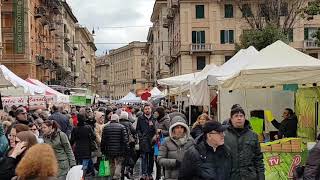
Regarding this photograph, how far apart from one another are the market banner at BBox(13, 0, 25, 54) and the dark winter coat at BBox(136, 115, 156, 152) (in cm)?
3962

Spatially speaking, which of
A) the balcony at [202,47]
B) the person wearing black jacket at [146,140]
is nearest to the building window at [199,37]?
the balcony at [202,47]

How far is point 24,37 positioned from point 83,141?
137 feet

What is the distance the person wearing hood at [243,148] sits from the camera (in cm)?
711

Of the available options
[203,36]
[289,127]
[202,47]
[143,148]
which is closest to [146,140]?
[143,148]

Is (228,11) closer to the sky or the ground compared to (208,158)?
closer to the sky

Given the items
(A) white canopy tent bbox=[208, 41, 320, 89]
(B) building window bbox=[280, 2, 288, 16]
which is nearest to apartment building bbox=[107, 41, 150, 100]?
(B) building window bbox=[280, 2, 288, 16]

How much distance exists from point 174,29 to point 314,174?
65.6 m

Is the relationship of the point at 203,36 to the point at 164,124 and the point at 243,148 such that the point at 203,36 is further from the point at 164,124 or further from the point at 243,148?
the point at 243,148

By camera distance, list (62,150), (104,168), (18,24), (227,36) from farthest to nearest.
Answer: (227,36), (18,24), (104,168), (62,150)

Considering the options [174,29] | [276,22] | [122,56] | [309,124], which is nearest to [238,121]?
[309,124]

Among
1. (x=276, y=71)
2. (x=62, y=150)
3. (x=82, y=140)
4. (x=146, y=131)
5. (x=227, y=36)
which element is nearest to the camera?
(x=62, y=150)

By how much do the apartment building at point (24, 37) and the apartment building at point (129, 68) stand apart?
10291cm

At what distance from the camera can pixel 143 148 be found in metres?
14.5

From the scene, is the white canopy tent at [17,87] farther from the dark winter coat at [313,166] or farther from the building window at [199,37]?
the building window at [199,37]
